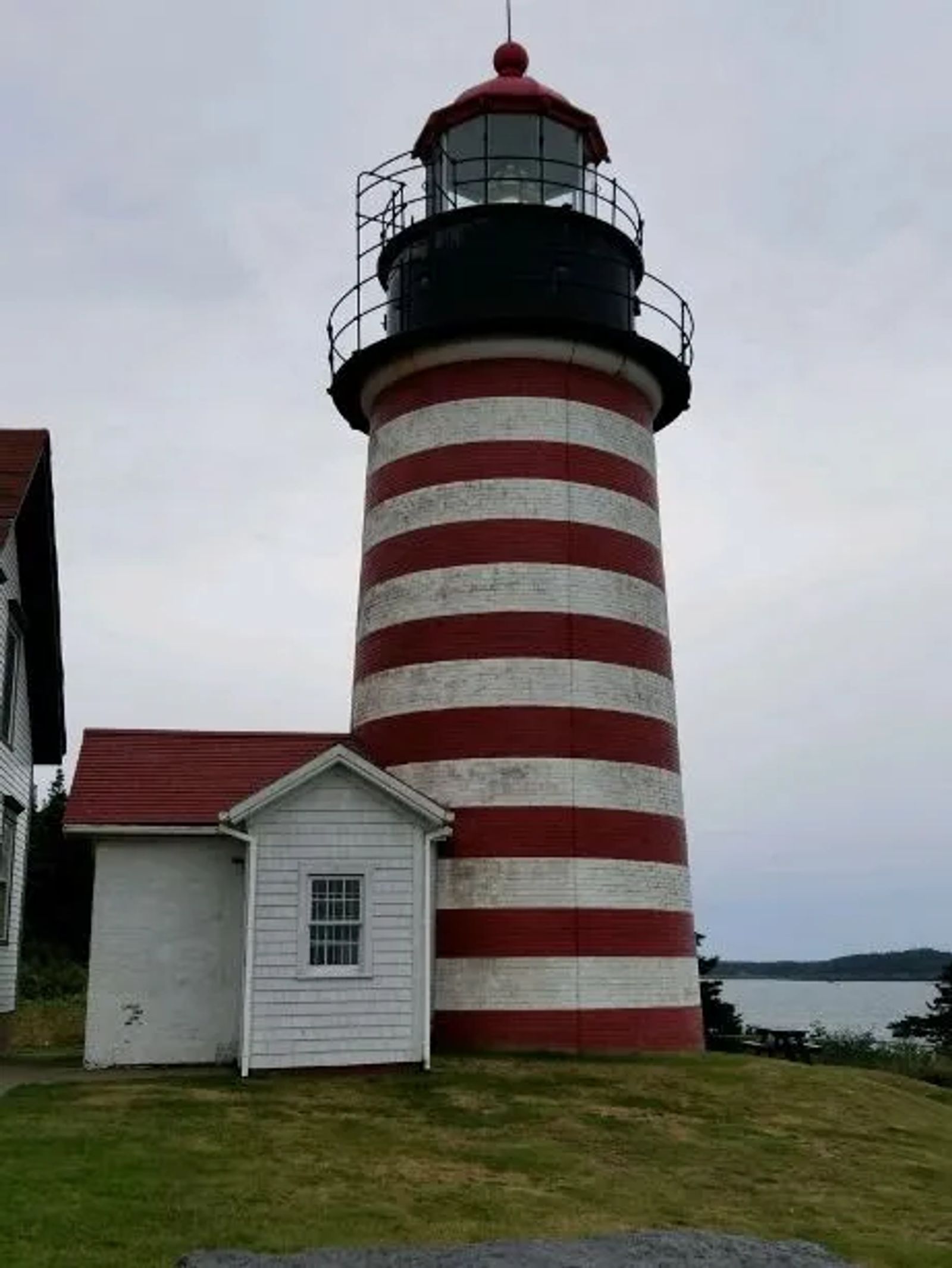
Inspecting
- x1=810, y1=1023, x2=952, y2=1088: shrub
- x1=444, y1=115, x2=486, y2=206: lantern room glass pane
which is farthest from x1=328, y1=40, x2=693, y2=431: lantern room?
x1=810, y1=1023, x2=952, y2=1088: shrub

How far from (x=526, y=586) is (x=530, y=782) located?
2549mm

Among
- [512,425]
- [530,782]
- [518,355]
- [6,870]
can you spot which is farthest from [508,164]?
[6,870]

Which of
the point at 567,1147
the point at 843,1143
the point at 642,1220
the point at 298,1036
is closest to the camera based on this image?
the point at 642,1220

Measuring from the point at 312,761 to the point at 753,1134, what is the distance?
5975mm

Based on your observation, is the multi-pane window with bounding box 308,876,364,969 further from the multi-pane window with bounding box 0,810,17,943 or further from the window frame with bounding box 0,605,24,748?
the window frame with bounding box 0,605,24,748

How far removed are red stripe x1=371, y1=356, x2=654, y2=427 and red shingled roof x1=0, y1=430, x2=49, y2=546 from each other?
503 centimetres

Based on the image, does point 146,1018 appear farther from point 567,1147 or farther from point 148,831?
point 567,1147

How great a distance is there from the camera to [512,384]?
18.7 metres

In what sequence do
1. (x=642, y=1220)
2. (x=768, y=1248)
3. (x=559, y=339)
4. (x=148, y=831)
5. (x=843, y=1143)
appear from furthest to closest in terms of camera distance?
(x=559, y=339) → (x=148, y=831) → (x=843, y=1143) → (x=642, y=1220) → (x=768, y=1248)

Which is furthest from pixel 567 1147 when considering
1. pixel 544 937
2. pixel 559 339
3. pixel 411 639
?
pixel 559 339

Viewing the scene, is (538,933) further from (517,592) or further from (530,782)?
(517,592)

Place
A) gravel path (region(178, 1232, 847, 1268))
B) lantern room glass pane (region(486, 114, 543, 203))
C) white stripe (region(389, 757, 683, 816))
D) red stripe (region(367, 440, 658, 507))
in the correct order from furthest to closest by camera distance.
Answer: lantern room glass pane (region(486, 114, 543, 203)) → red stripe (region(367, 440, 658, 507)) → white stripe (region(389, 757, 683, 816)) → gravel path (region(178, 1232, 847, 1268))

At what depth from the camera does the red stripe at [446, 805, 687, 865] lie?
17.2 m

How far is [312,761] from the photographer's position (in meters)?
15.4
